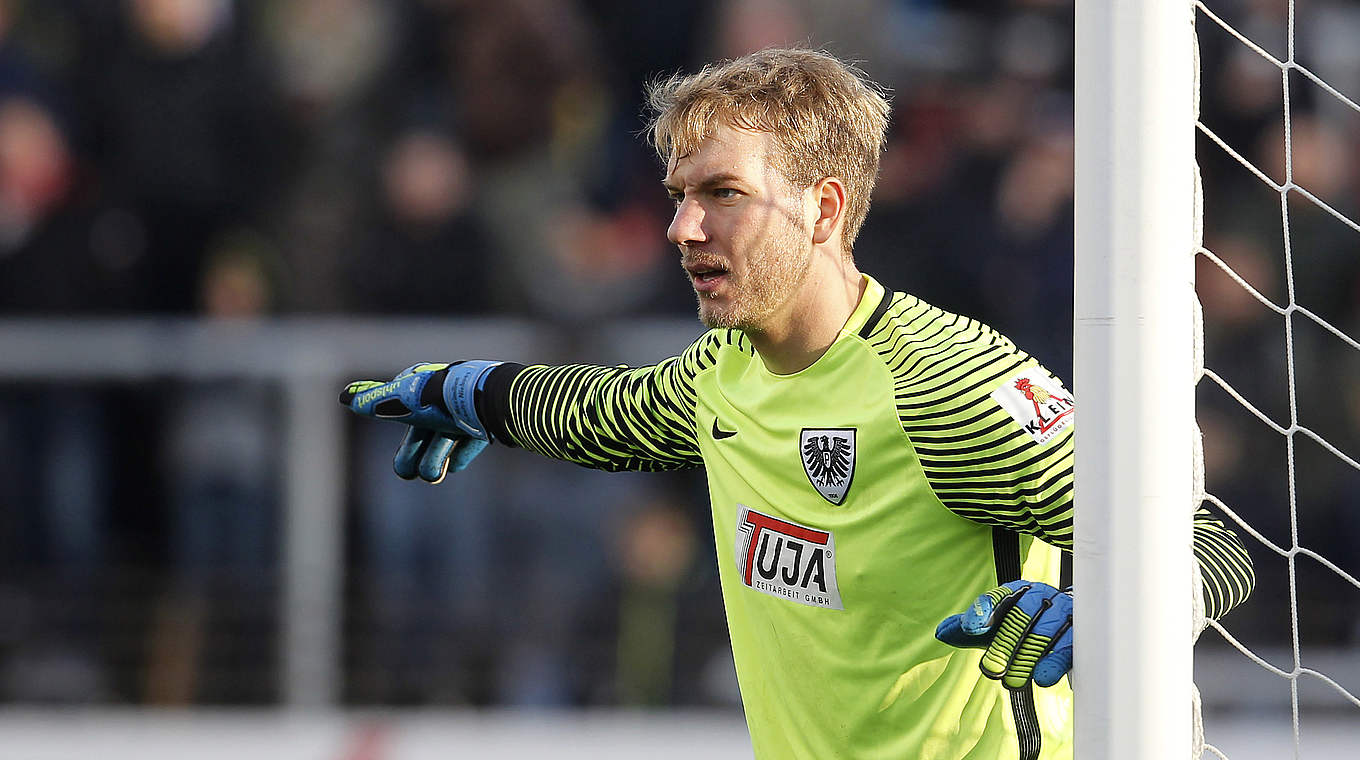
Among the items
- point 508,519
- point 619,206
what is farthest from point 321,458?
point 619,206

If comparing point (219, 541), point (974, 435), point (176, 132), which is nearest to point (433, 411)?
point (974, 435)

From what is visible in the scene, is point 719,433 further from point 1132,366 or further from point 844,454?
point 1132,366

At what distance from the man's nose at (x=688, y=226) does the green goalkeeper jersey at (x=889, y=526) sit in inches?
12.7

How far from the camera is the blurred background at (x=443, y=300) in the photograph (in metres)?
6.15

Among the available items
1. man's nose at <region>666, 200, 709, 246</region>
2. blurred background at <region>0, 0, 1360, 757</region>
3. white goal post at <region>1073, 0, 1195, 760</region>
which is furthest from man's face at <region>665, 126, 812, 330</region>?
blurred background at <region>0, 0, 1360, 757</region>

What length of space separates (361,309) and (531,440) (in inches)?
133

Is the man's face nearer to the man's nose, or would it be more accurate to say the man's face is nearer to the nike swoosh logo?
the man's nose

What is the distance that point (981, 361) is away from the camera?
273 cm

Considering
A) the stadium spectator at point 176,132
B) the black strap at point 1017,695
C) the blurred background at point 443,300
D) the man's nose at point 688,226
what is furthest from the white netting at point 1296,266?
the stadium spectator at point 176,132

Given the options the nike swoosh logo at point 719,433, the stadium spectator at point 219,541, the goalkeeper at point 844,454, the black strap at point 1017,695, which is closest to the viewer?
the goalkeeper at point 844,454

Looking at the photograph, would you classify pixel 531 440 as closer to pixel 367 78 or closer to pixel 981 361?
pixel 981 361

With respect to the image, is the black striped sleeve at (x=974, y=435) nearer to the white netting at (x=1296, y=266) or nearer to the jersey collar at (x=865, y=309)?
the jersey collar at (x=865, y=309)

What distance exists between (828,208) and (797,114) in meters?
0.18

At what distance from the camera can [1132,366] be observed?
233 cm
